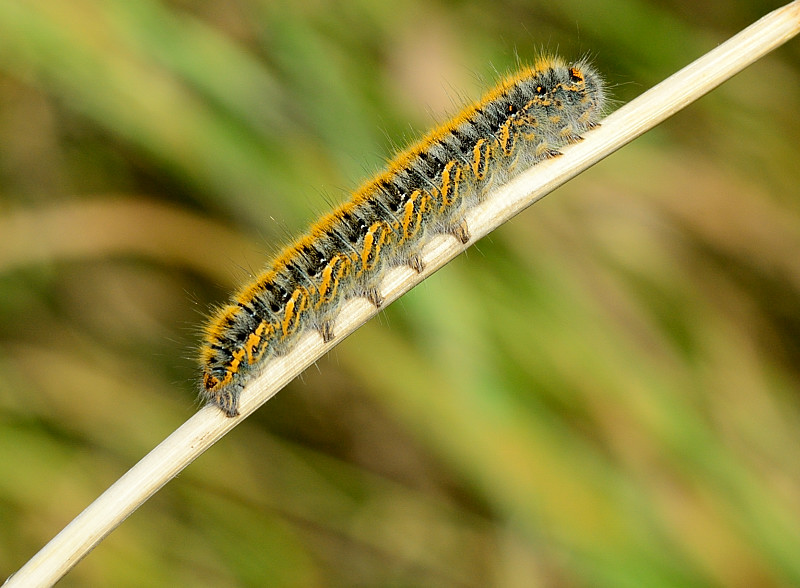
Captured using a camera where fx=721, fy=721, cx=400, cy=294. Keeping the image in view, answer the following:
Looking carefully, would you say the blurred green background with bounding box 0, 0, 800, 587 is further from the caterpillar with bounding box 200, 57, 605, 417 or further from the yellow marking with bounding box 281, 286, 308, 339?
the yellow marking with bounding box 281, 286, 308, 339

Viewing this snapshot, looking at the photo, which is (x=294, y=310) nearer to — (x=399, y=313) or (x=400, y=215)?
(x=400, y=215)

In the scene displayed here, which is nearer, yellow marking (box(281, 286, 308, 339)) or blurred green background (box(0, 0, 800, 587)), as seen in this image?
yellow marking (box(281, 286, 308, 339))

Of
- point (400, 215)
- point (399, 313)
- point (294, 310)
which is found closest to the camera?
point (294, 310)

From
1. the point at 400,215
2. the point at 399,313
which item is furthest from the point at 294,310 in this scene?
the point at 399,313

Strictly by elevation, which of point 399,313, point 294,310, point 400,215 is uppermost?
point 399,313

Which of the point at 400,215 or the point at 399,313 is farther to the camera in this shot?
the point at 399,313

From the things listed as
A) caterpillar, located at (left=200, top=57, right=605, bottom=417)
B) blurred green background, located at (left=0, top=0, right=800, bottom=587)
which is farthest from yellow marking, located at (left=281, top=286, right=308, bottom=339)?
blurred green background, located at (left=0, top=0, right=800, bottom=587)
